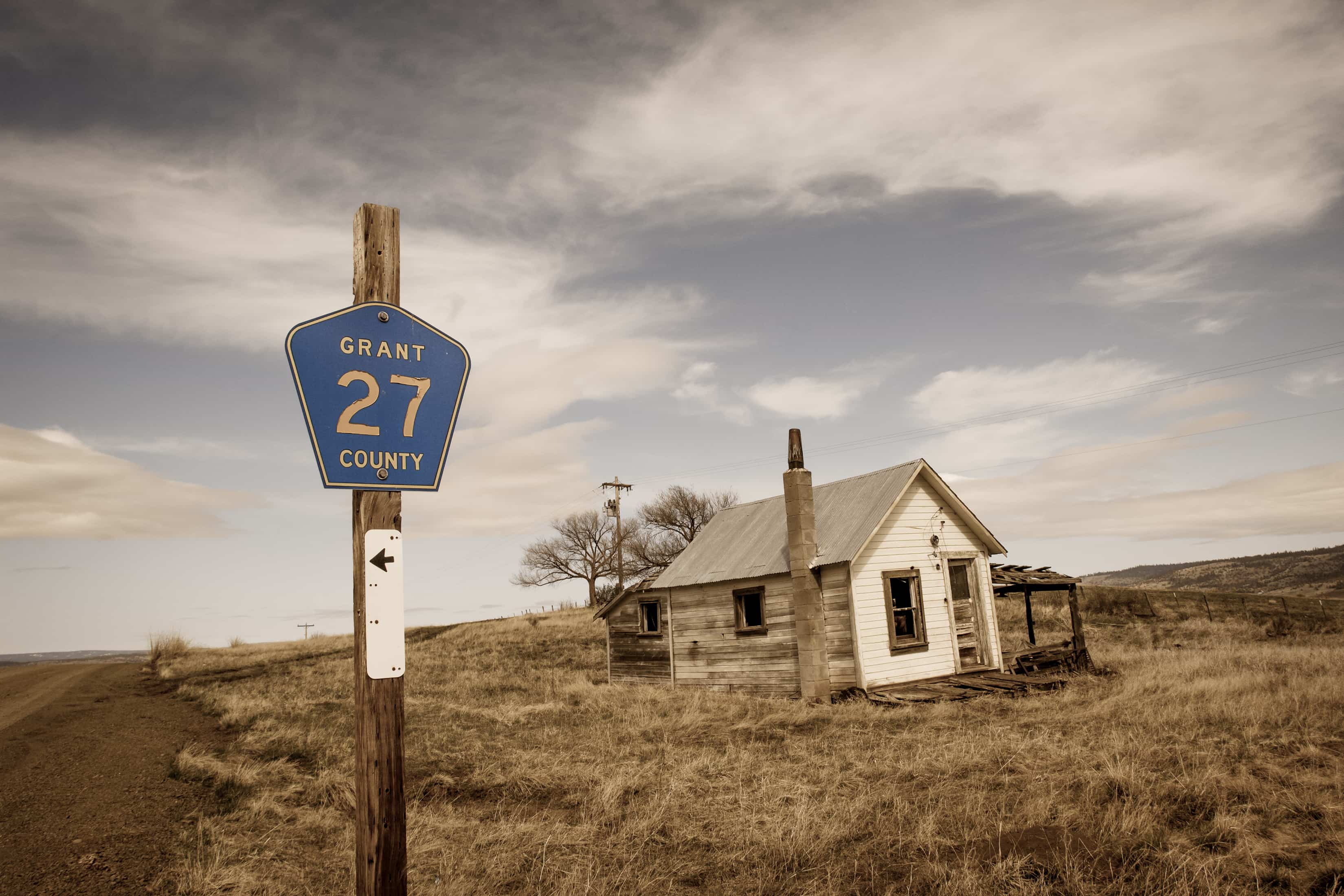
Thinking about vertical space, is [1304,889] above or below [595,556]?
below

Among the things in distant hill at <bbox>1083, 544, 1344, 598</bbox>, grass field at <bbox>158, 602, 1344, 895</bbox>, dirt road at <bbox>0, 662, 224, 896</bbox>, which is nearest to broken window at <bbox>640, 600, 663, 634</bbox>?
grass field at <bbox>158, 602, 1344, 895</bbox>

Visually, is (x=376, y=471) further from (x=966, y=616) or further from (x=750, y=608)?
(x=966, y=616)

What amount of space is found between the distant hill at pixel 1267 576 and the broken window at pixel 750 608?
182ft

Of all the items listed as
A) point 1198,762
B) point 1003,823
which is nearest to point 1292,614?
point 1198,762

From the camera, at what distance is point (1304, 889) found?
5066mm

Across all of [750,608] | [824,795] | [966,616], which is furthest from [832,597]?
[824,795]

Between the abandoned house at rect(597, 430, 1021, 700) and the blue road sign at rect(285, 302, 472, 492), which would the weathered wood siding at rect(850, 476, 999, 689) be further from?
the blue road sign at rect(285, 302, 472, 492)

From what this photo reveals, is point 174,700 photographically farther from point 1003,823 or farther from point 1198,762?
point 1198,762

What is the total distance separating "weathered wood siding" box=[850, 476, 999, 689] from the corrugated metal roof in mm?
478

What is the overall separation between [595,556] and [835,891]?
A: 58.3 m

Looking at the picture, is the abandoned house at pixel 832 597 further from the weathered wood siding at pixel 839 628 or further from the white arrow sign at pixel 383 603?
the white arrow sign at pixel 383 603

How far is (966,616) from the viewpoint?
1959 cm

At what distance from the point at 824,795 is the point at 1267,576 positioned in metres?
107

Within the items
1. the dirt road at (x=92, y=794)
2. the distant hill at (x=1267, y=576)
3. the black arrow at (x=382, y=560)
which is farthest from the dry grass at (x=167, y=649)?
the distant hill at (x=1267, y=576)
